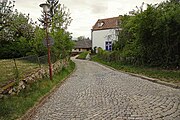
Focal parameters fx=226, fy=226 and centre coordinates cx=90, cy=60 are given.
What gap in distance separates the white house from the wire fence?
3541 cm

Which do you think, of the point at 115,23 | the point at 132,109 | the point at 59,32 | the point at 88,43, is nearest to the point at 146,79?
the point at 132,109

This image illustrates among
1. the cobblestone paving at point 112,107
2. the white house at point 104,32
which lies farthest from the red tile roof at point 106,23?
the cobblestone paving at point 112,107

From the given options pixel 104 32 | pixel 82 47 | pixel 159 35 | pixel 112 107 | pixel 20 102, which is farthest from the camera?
pixel 82 47

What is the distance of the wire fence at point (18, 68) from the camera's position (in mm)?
8989

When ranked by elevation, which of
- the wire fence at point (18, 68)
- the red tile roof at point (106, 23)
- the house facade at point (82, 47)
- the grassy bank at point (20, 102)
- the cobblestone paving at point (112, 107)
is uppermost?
the red tile roof at point (106, 23)

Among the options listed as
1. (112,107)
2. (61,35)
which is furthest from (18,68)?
(61,35)

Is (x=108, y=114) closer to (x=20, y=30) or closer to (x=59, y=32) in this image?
(x=20, y=30)

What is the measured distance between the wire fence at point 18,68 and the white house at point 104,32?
35.4 meters

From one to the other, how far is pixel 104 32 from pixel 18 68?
135 ft

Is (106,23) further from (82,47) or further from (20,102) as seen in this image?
(20,102)

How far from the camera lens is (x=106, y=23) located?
169ft

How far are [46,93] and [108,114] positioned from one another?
4.14 m

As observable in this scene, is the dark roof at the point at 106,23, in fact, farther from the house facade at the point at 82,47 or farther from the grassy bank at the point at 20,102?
the grassy bank at the point at 20,102

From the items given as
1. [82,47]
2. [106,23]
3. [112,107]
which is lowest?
[112,107]
